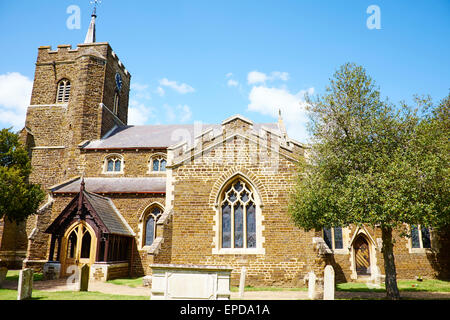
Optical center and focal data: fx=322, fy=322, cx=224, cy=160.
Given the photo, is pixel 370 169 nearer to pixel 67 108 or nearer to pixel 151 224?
pixel 151 224

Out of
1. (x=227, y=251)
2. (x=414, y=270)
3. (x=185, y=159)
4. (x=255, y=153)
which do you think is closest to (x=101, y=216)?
(x=185, y=159)

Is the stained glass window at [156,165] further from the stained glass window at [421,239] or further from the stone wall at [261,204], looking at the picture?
the stained glass window at [421,239]

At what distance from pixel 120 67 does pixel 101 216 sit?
20625 millimetres

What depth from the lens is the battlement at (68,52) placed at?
30922 millimetres

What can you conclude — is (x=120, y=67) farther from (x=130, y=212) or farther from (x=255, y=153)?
(x=255, y=153)

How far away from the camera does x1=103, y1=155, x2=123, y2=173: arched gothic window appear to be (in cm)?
2653

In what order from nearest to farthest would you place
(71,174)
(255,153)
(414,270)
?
(255,153)
(414,270)
(71,174)

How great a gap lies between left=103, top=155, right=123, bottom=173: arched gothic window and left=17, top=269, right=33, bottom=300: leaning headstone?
49.4ft

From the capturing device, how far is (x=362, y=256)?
2211 centimetres

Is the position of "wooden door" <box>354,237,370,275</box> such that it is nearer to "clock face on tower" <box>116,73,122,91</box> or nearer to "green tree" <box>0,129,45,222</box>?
"green tree" <box>0,129,45,222</box>

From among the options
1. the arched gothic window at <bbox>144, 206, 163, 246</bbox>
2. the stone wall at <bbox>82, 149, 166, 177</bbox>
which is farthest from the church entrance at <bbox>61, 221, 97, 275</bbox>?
the stone wall at <bbox>82, 149, 166, 177</bbox>

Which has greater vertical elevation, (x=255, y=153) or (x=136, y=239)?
(x=255, y=153)

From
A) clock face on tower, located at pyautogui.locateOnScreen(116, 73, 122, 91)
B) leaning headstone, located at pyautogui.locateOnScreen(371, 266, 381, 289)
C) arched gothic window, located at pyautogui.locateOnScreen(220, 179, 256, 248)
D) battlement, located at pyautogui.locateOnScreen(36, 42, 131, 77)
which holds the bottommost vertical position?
leaning headstone, located at pyautogui.locateOnScreen(371, 266, 381, 289)

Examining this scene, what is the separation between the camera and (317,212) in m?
13.3
